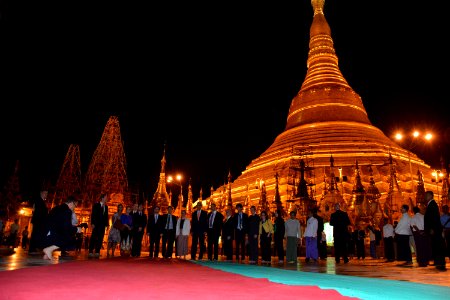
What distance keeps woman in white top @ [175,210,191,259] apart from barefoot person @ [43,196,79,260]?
4159 millimetres

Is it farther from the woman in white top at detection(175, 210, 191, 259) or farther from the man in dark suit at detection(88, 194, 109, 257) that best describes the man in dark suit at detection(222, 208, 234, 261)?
the man in dark suit at detection(88, 194, 109, 257)

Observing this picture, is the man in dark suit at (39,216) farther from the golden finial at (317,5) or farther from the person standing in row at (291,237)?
the golden finial at (317,5)

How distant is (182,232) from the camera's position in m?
13.1

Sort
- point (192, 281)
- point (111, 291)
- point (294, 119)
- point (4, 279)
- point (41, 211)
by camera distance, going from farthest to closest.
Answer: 1. point (294, 119)
2. point (41, 211)
3. point (192, 281)
4. point (4, 279)
5. point (111, 291)

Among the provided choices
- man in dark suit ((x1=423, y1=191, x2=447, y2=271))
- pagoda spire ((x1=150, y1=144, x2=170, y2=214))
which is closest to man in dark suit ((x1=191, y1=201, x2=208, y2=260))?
man in dark suit ((x1=423, y1=191, x2=447, y2=271))

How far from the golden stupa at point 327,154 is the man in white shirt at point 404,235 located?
1450cm

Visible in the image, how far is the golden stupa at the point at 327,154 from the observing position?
30.8m

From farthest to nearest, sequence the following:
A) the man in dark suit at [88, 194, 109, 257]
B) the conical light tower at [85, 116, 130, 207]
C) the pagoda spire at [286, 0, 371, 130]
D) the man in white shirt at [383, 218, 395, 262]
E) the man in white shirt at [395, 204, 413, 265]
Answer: the pagoda spire at [286, 0, 371, 130]
the conical light tower at [85, 116, 130, 207]
the man in white shirt at [383, 218, 395, 262]
the man in dark suit at [88, 194, 109, 257]
the man in white shirt at [395, 204, 413, 265]

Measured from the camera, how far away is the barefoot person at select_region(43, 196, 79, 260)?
9164mm

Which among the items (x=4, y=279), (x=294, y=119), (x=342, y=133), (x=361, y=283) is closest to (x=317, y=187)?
(x=342, y=133)

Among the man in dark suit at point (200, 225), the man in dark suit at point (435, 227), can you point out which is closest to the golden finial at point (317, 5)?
the man in dark suit at point (200, 225)

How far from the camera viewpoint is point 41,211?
11.5m

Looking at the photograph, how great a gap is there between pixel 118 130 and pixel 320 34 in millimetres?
26556

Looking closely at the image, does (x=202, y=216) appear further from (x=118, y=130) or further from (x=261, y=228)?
(x=118, y=130)
